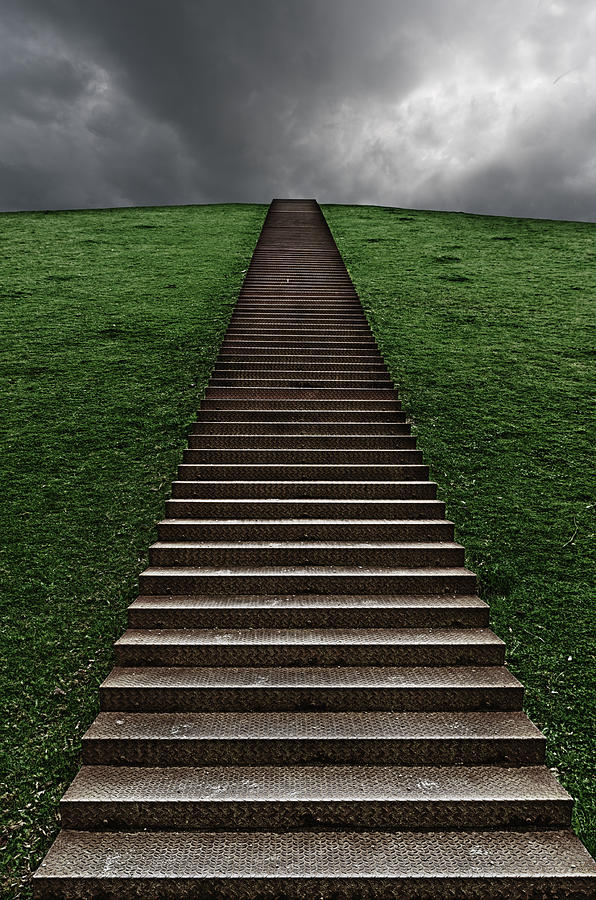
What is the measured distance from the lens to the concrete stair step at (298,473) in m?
5.61

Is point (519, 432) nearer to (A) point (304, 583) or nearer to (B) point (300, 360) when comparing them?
(B) point (300, 360)

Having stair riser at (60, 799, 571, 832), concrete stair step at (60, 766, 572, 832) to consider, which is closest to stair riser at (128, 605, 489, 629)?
concrete stair step at (60, 766, 572, 832)

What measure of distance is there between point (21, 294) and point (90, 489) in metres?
8.60

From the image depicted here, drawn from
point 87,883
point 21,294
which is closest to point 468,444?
point 87,883

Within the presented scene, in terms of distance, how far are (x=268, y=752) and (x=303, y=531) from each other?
76.3 inches

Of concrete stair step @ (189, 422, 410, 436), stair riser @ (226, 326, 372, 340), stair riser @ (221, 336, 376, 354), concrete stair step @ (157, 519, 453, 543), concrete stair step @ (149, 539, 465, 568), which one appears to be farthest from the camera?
stair riser @ (226, 326, 372, 340)

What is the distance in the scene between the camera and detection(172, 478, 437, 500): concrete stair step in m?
5.35

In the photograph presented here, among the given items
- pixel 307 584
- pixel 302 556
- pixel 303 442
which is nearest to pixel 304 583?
pixel 307 584

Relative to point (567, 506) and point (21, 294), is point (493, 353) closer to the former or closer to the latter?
point (567, 506)

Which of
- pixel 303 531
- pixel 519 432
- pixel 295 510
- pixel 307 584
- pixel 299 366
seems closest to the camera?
pixel 307 584

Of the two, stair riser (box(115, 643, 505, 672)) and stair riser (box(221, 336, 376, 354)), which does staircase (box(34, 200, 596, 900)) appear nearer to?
stair riser (box(115, 643, 505, 672))

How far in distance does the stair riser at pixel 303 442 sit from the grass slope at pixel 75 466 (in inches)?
15.8

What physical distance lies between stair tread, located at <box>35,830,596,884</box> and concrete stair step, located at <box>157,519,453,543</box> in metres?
2.29

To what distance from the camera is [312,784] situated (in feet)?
9.84
